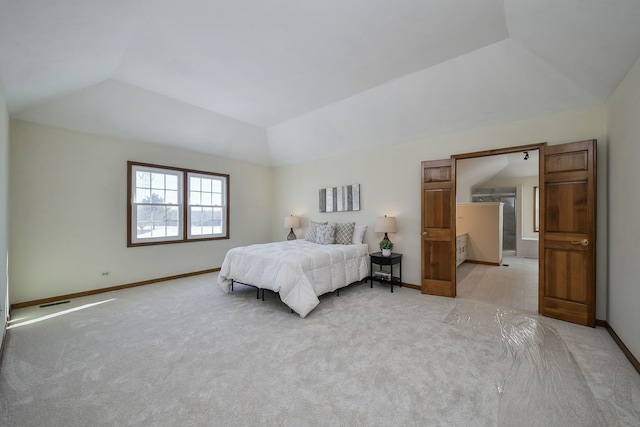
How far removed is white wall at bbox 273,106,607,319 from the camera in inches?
120

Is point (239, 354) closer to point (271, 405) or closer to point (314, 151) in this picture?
point (271, 405)

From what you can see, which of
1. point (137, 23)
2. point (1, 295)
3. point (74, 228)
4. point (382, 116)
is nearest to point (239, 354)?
point (1, 295)

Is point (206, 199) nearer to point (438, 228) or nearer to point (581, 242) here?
point (438, 228)

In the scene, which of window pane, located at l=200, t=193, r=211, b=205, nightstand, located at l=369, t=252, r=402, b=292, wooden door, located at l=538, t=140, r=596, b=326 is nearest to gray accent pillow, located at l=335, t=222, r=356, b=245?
nightstand, located at l=369, t=252, r=402, b=292

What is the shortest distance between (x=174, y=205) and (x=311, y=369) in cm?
433

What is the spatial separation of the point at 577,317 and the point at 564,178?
1.60 meters

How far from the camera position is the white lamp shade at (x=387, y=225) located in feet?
14.5

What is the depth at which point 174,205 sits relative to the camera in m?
5.08

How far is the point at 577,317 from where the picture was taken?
9.70 ft

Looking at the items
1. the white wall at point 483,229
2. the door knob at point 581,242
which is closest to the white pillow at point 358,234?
the door knob at point 581,242

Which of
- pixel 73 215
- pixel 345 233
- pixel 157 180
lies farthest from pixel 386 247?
pixel 73 215

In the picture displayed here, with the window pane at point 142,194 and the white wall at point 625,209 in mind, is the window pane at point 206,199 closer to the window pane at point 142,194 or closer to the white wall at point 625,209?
the window pane at point 142,194

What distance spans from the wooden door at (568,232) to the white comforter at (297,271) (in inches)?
98.8

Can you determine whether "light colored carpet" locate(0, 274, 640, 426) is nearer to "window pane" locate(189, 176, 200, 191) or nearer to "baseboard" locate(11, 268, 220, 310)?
"baseboard" locate(11, 268, 220, 310)
